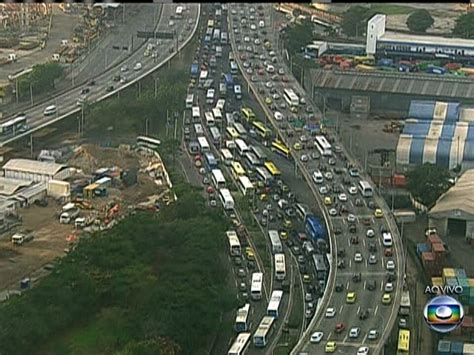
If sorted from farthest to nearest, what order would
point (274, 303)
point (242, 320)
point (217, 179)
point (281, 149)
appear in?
1. point (281, 149)
2. point (217, 179)
3. point (274, 303)
4. point (242, 320)

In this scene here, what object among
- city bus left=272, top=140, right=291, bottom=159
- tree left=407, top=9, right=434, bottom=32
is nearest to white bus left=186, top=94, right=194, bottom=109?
city bus left=272, top=140, right=291, bottom=159

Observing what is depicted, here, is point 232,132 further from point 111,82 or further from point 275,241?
point 275,241

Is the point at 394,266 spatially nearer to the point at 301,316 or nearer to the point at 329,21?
the point at 301,316

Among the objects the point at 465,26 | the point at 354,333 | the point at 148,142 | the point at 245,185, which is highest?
the point at 354,333

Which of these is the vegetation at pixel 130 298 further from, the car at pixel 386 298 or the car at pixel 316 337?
the car at pixel 386 298

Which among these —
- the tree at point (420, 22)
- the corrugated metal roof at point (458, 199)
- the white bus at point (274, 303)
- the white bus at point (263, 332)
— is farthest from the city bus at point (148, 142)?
the tree at point (420, 22)

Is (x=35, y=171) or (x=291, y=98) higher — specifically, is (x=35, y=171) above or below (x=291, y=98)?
below

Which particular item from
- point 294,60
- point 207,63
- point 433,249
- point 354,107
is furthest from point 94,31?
point 433,249

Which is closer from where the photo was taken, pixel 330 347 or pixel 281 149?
pixel 330 347

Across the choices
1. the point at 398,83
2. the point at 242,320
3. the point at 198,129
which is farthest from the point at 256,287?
the point at 398,83
